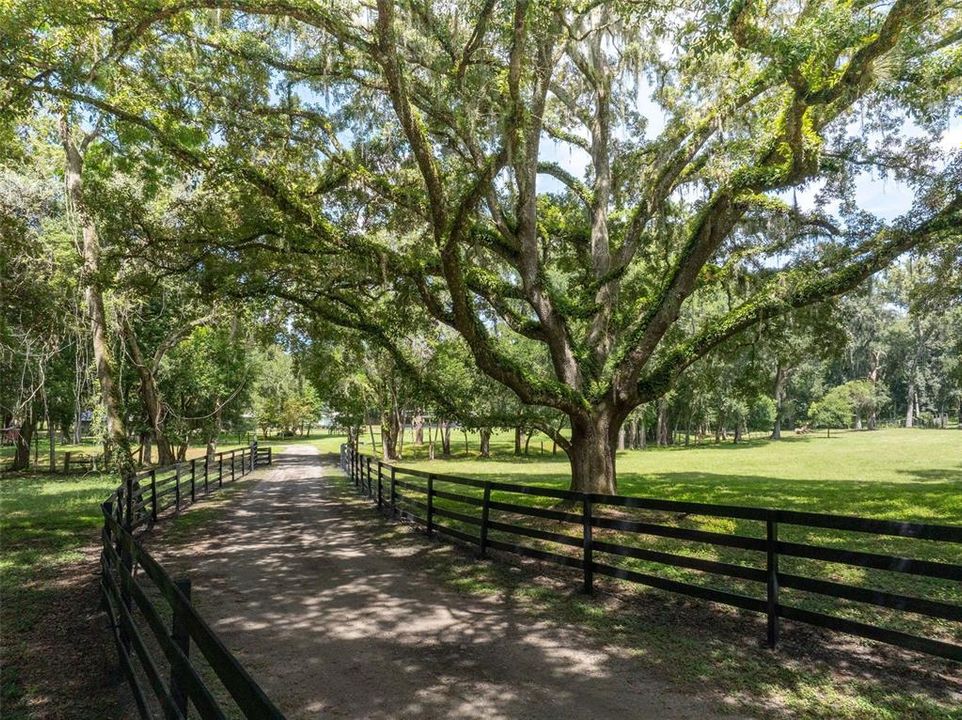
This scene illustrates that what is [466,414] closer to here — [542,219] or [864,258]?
[542,219]

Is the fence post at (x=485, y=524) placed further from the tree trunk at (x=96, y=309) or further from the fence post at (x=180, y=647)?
the tree trunk at (x=96, y=309)

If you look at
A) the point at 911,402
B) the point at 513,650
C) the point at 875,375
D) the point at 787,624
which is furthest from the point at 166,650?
the point at 911,402

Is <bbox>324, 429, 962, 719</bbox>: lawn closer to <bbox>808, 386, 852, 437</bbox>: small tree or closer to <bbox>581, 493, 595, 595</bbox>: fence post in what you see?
<bbox>581, 493, 595, 595</bbox>: fence post

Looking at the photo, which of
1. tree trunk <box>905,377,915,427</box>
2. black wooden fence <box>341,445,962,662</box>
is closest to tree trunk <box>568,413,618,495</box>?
black wooden fence <box>341,445,962,662</box>

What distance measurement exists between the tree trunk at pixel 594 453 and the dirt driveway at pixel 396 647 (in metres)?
4.17

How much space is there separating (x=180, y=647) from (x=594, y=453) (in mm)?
10127

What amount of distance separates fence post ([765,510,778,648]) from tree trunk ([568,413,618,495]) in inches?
262

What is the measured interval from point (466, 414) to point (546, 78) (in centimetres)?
665

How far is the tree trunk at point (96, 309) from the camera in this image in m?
13.7

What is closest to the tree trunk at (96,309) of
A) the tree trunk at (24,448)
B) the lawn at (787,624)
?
the lawn at (787,624)

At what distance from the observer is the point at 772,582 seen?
5391mm

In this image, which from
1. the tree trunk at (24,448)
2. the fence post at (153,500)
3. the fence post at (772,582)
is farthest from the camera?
the tree trunk at (24,448)

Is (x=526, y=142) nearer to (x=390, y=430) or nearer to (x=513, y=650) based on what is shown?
(x=513, y=650)

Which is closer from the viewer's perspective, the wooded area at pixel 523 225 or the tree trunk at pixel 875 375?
the wooded area at pixel 523 225
